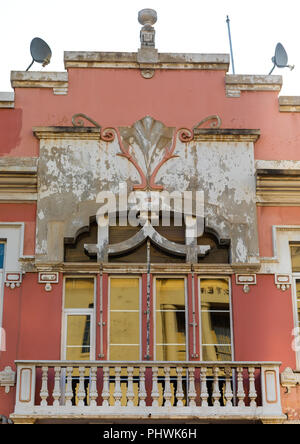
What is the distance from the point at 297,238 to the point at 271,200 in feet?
2.78

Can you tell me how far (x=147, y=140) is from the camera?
57.9 feet

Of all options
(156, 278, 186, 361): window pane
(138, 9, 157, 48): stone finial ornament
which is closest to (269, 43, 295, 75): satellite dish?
(138, 9, 157, 48): stone finial ornament

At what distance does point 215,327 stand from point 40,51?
6292 mm

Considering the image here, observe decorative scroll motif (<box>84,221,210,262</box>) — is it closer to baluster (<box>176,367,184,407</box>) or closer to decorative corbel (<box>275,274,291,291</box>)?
decorative corbel (<box>275,274,291,291</box>)

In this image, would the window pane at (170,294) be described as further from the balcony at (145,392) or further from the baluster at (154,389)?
the baluster at (154,389)

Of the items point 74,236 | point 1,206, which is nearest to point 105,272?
point 74,236

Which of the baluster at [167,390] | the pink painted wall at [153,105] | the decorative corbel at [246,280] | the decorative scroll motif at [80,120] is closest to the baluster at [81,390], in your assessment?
the baluster at [167,390]

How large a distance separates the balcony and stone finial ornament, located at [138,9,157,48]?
20.8 feet

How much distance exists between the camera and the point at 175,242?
681 inches

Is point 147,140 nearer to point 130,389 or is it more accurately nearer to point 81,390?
point 130,389

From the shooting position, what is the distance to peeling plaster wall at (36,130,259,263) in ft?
55.9

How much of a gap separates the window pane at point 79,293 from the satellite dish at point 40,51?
4.38m

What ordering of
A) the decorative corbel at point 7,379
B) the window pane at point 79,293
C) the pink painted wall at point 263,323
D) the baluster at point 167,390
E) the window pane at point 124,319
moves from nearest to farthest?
the baluster at point 167,390, the decorative corbel at point 7,379, the pink painted wall at point 263,323, the window pane at point 124,319, the window pane at point 79,293

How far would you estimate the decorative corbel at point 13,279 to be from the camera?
1667cm
